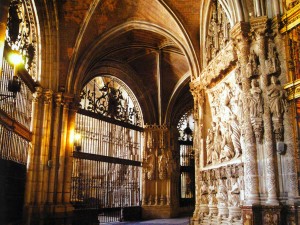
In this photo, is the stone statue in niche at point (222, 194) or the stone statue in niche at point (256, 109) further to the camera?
the stone statue in niche at point (222, 194)

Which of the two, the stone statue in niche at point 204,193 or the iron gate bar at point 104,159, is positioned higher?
the iron gate bar at point 104,159

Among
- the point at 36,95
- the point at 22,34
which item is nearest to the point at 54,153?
the point at 36,95

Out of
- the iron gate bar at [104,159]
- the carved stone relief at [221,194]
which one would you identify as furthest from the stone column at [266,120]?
the iron gate bar at [104,159]

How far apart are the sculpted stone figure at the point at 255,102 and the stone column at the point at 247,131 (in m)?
0.16

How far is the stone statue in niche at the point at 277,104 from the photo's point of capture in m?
8.41

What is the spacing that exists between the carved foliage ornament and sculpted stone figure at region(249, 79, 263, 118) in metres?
7.28

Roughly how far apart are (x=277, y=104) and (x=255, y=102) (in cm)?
53

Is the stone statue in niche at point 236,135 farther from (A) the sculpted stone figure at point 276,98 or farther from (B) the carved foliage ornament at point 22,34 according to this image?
(B) the carved foliage ornament at point 22,34

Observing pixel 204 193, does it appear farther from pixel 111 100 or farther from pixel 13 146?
pixel 111 100

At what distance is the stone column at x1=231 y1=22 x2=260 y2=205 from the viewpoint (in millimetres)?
8438

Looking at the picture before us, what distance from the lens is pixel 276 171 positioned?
8289 mm

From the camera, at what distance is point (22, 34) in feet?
41.5

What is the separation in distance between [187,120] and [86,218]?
1005 centimetres

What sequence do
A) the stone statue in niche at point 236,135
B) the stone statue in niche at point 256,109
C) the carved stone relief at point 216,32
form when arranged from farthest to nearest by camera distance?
the carved stone relief at point 216,32, the stone statue in niche at point 236,135, the stone statue in niche at point 256,109
